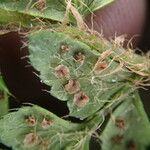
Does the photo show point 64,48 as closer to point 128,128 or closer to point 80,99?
point 80,99

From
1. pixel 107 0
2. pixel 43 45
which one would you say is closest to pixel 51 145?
pixel 43 45

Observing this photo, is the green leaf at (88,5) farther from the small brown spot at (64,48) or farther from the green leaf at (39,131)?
the green leaf at (39,131)

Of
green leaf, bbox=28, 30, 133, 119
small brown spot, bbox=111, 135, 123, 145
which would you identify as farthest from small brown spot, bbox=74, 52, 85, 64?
small brown spot, bbox=111, 135, 123, 145

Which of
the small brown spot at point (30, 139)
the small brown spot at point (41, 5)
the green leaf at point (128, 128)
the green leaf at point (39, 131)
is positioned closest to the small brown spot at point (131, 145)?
the green leaf at point (128, 128)

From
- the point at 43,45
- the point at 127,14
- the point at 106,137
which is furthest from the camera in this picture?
the point at 127,14

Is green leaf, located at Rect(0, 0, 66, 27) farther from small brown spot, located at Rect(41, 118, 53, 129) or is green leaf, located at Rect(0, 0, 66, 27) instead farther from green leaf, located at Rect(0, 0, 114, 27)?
small brown spot, located at Rect(41, 118, 53, 129)

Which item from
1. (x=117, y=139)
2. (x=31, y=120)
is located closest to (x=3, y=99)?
(x=31, y=120)

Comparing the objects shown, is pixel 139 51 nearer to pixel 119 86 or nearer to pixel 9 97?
pixel 119 86
